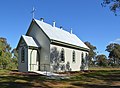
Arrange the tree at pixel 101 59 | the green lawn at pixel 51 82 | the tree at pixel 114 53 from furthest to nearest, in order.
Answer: the tree at pixel 114 53 < the tree at pixel 101 59 < the green lawn at pixel 51 82

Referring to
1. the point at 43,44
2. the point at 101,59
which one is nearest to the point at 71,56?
the point at 43,44

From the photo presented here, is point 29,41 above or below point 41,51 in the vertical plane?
above

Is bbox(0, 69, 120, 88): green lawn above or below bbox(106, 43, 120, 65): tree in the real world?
below

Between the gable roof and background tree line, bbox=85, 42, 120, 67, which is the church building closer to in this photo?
the gable roof

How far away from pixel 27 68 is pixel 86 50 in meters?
15.4

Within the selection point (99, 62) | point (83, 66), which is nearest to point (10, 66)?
point (83, 66)

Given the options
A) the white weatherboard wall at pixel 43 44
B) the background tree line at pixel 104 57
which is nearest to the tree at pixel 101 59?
the background tree line at pixel 104 57

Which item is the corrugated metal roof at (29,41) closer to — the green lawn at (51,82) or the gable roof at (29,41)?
the gable roof at (29,41)

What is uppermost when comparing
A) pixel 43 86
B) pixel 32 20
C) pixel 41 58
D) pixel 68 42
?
pixel 32 20

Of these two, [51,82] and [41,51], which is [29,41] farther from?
[51,82]

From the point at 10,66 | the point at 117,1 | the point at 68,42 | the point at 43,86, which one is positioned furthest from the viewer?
the point at 10,66

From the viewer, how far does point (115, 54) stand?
115 metres

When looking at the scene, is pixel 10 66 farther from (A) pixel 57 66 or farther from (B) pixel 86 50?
(A) pixel 57 66

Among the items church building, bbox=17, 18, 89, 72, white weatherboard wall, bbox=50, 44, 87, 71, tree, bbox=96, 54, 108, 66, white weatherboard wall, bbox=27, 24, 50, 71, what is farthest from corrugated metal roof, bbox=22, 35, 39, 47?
tree, bbox=96, 54, 108, 66
